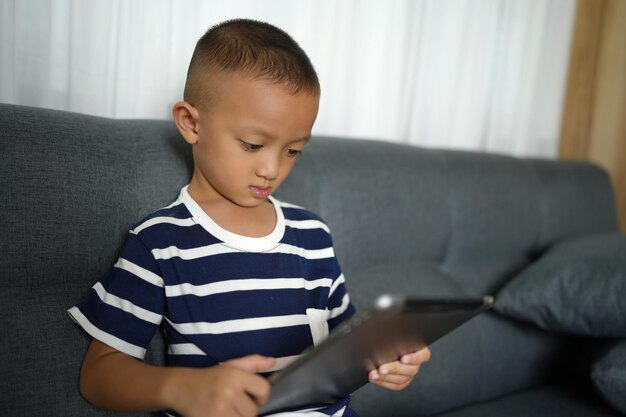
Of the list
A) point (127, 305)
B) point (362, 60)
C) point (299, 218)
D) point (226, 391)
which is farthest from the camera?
point (362, 60)

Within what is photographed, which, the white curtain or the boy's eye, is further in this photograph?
the white curtain

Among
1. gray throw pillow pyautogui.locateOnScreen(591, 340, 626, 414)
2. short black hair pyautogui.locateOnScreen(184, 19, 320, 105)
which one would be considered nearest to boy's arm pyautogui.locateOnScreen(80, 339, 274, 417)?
short black hair pyautogui.locateOnScreen(184, 19, 320, 105)

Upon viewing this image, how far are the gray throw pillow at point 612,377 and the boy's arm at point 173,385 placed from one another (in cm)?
90

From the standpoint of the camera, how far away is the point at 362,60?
1.73 meters

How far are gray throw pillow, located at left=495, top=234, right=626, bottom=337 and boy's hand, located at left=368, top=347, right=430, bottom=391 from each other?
0.64 m

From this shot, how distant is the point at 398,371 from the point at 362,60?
1.05 metres

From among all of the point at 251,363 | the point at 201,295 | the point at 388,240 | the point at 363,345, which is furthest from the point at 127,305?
the point at 388,240

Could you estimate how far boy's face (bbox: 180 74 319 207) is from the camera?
0.92m

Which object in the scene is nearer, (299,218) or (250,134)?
(250,134)

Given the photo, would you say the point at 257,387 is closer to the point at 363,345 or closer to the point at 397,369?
the point at 363,345

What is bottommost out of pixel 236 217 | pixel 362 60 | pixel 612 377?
pixel 612 377

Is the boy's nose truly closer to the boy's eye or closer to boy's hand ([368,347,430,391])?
the boy's eye

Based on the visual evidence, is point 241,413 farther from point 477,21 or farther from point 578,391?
point 477,21

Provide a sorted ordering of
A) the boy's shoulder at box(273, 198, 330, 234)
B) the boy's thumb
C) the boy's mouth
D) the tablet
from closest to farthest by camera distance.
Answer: the tablet → the boy's thumb → the boy's mouth → the boy's shoulder at box(273, 198, 330, 234)
